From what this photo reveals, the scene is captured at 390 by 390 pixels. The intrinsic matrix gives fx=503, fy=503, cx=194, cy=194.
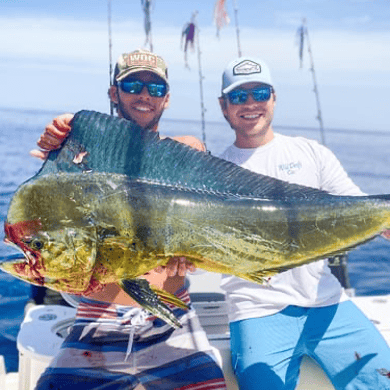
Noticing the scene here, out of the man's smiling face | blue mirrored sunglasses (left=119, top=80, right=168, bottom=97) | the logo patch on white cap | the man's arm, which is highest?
the logo patch on white cap

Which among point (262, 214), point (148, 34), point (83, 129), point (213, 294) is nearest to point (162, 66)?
point (83, 129)

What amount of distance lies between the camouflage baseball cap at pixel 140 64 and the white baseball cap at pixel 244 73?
42cm

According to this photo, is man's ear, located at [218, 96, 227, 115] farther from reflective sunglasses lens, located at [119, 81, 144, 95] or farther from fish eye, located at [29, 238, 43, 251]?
fish eye, located at [29, 238, 43, 251]

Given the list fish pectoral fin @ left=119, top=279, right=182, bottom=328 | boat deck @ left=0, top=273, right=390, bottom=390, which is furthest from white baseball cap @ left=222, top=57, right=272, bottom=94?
fish pectoral fin @ left=119, top=279, right=182, bottom=328

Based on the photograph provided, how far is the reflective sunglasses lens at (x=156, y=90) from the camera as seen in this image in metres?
2.72

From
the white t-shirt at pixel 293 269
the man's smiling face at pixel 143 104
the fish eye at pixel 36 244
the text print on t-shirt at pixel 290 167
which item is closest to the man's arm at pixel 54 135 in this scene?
the fish eye at pixel 36 244

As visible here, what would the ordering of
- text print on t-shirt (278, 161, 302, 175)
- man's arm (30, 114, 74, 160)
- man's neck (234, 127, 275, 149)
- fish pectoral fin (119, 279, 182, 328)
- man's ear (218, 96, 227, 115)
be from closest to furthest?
1. fish pectoral fin (119, 279, 182, 328)
2. man's arm (30, 114, 74, 160)
3. text print on t-shirt (278, 161, 302, 175)
4. man's neck (234, 127, 275, 149)
5. man's ear (218, 96, 227, 115)

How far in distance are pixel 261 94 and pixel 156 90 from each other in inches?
26.4

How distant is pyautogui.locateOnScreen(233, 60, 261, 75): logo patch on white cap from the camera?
10.0 ft

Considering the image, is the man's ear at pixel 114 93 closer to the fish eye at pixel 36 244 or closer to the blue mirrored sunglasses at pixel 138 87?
the blue mirrored sunglasses at pixel 138 87

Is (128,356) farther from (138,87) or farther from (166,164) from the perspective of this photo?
(138,87)

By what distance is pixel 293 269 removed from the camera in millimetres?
2732

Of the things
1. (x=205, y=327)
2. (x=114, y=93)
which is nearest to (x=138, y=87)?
(x=114, y=93)

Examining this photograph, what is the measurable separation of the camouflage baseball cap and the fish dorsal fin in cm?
99
